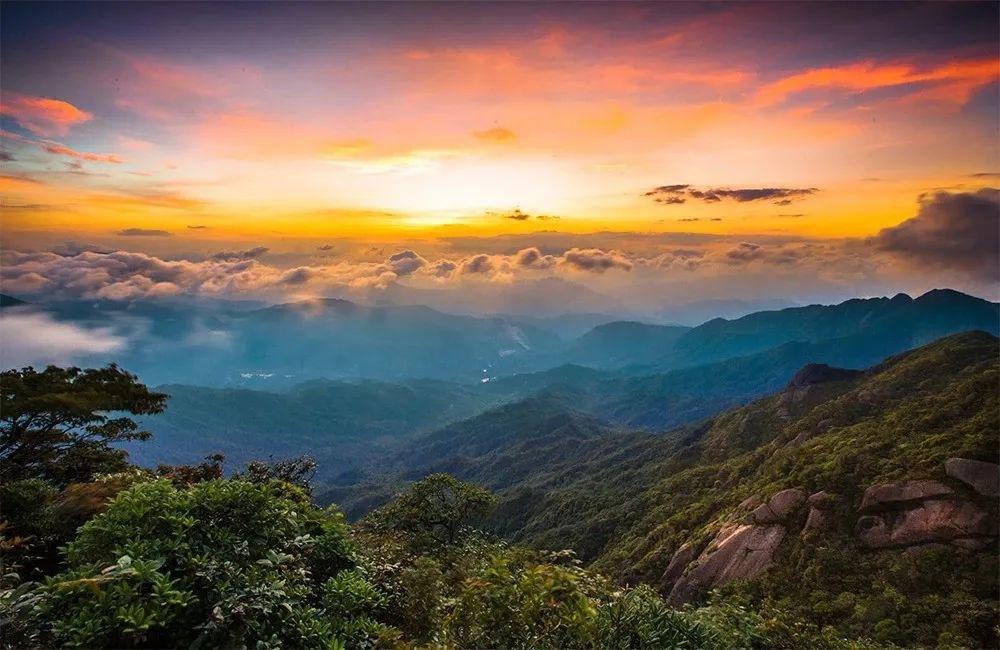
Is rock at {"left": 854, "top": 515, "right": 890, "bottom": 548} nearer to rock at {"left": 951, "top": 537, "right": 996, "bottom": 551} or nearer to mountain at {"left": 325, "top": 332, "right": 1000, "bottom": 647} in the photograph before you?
mountain at {"left": 325, "top": 332, "right": 1000, "bottom": 647}

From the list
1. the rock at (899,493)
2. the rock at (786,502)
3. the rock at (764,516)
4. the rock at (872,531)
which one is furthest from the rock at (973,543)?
the rock at (764,516)

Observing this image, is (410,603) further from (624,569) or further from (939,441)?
(624,569)

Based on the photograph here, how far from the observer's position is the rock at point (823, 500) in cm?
4284

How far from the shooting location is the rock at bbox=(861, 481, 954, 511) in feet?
122

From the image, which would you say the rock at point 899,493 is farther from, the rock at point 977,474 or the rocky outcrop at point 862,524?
the rock at point 977,474

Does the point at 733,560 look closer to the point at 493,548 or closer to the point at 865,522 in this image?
the point at 865,522

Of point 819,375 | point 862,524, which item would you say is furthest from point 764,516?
point 819,375

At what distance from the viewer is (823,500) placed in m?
43.3

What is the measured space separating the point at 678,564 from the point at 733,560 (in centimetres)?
849

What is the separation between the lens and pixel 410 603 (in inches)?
440

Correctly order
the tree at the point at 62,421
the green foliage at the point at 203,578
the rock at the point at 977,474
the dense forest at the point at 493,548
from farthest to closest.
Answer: the rock at the point at 977,474
the tree at the point at 62,421
the dense forest at the point at 493,548
the green foliage at the point at 203,578

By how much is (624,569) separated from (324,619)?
59327 mm

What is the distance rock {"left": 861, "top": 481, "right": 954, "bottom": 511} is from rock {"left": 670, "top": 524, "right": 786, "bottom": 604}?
7.42 meters

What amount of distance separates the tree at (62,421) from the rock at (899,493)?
55.6 m
